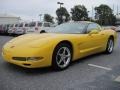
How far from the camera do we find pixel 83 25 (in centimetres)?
703

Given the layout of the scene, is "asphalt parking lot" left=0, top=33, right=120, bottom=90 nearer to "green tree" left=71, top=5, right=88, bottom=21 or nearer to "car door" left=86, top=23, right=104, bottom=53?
"car door" left=86, top=23, right=104, bottom=53

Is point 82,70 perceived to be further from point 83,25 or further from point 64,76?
point 83,25

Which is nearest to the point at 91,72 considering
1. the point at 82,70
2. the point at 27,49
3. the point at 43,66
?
the point at 82,70

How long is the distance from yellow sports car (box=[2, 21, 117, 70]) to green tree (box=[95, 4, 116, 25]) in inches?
2180

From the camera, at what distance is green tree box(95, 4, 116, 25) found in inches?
2450

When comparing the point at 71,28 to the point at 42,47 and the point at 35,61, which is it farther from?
the point at 35,61

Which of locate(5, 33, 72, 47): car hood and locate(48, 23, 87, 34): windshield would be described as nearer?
locate(5, 33, 72, 47): car hood

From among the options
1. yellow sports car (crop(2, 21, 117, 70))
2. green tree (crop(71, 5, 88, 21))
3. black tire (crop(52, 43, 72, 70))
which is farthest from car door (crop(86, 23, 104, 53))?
green tree (crop(71, 5, 88, 21))

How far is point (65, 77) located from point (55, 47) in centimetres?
76

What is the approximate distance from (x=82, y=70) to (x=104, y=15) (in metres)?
59.7

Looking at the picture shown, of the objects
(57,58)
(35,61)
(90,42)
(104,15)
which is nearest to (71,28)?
(90,42)

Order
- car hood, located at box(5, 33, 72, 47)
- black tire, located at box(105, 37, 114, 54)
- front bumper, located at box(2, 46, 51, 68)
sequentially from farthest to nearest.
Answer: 1. black tire, located at box(105, 37, 114, 54)
2. car hood, located at box(5, 33, 72, 47)
3. front bumper, located at box(2, 46, 51, 68)

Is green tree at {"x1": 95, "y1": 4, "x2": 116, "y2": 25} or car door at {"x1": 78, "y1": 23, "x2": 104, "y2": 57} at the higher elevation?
green tree at {"x1": 95, "y1": 4, "x2": 116, "y2": 25}

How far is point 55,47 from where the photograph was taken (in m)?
5.46
